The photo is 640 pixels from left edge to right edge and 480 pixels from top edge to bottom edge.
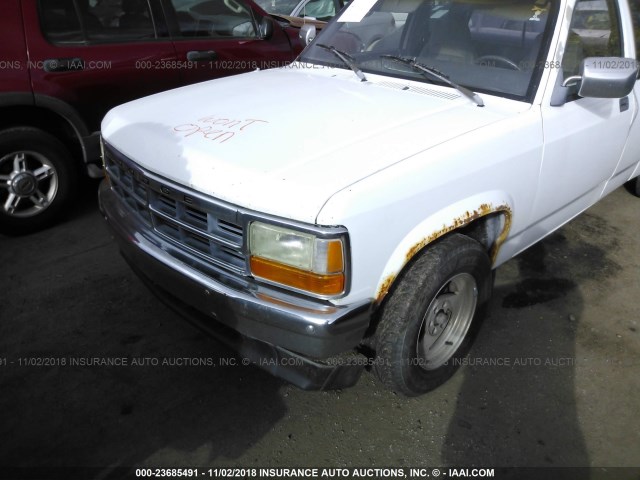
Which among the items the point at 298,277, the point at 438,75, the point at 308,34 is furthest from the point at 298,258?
the point at 308,34

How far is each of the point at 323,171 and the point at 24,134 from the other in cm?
286

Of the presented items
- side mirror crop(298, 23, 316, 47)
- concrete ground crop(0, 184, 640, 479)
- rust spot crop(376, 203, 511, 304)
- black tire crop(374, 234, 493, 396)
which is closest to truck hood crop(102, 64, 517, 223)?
rust spot crop(376, 203, 511, 304)

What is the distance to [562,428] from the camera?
2.59 metres

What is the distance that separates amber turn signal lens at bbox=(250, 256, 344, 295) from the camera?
2014 mm

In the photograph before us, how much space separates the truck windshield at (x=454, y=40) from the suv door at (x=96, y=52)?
152cm

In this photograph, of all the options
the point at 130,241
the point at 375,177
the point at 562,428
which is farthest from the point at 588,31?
the point at 130,241

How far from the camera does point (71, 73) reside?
404 cm

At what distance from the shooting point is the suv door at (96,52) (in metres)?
3.91

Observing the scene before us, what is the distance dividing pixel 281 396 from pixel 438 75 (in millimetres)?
1832

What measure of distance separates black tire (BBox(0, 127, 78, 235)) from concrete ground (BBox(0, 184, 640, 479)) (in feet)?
1.79

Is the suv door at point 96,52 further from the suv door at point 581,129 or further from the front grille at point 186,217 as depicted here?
the suv door at point 581,129

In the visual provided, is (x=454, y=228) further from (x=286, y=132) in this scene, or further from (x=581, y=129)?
(x=581, y=129)

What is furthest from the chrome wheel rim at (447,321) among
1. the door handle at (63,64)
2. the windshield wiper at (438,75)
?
the door handle at (63,64)

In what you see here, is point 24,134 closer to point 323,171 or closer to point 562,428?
point 323,171
